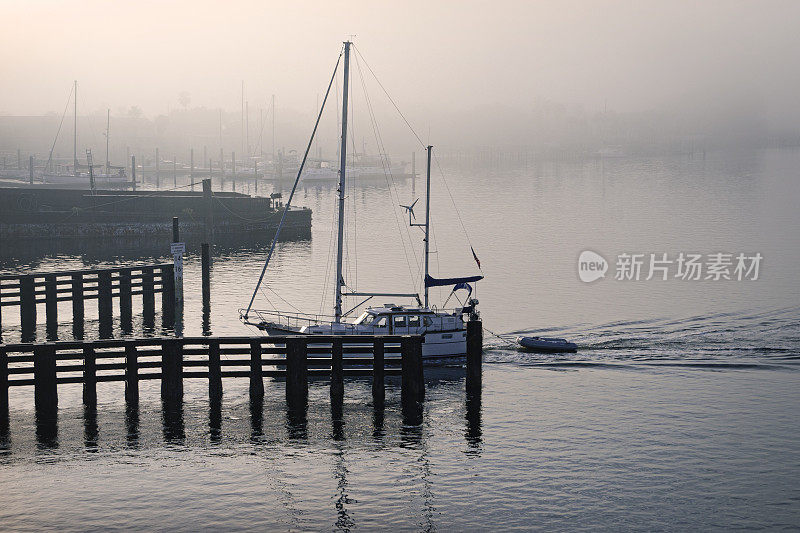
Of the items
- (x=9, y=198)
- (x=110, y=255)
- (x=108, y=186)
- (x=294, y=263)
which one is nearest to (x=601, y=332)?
(x=294, y=263)

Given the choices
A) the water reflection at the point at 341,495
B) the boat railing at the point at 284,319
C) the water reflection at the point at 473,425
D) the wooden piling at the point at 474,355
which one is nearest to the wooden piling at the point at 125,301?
the boat railing at the point at 284,319

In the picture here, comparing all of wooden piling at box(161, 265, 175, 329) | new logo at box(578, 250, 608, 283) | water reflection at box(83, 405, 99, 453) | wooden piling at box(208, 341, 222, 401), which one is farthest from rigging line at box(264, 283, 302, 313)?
water reflection at box(83, 405, 99, 453)

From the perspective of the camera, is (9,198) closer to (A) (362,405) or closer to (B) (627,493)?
(A) (362,405)

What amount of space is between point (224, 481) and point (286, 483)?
209 cm

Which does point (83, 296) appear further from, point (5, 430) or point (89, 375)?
point (5, 430)

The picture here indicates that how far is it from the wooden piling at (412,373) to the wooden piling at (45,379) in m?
14.2

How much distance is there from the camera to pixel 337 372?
125ft

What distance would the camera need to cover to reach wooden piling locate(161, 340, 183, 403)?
120 ft

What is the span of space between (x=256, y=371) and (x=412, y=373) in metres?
6.68

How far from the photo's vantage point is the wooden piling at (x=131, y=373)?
120 ft

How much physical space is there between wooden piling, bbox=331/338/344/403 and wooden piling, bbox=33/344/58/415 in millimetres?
11186

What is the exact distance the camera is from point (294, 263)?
304ft

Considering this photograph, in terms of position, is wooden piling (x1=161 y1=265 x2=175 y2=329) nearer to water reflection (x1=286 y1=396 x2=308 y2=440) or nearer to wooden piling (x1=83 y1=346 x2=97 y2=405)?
wooden piling (x1=83 y1=346 x2=97 y2=405)

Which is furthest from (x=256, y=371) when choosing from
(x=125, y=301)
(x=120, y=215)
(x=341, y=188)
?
(x=120, y=215)
